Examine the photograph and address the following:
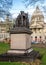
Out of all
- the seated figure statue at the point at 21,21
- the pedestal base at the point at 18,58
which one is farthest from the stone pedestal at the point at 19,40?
the pedestal base at the point at 18,58

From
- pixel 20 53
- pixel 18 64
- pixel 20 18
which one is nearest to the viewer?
pixel 18 64

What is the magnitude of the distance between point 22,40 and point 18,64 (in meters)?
2.65

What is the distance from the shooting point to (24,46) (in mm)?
14820

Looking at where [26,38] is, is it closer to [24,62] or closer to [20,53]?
[20,53]

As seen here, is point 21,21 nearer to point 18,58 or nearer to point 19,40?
point 19,40

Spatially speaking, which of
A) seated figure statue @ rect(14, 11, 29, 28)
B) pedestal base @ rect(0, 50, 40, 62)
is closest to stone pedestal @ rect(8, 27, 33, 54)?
seated figure statue @ rect(14, 11, 29, 28)

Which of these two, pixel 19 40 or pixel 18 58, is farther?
pixel 19 40

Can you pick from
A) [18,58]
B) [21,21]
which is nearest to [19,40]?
[21,21]

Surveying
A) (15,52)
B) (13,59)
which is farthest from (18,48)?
(13,59)

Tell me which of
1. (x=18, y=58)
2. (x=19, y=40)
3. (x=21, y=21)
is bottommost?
(x=18, y=58)

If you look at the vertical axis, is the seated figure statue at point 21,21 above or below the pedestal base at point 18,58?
above

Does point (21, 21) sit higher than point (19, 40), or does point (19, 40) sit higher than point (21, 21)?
point (21, 21)

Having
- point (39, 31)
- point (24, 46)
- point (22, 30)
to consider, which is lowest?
point (39, 31)

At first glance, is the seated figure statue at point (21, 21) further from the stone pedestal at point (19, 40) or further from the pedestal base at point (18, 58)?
the pedestal base at point (18, 58)
